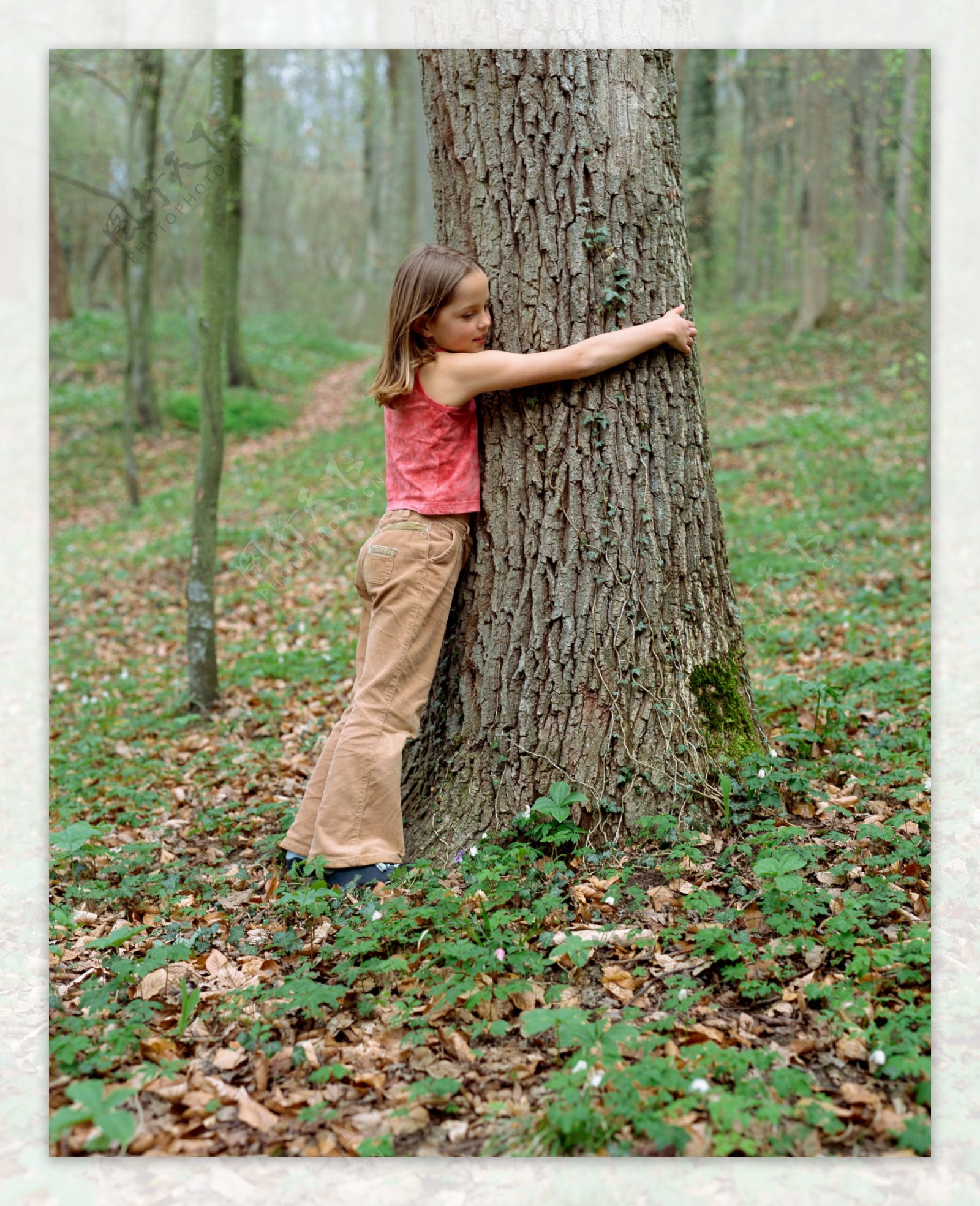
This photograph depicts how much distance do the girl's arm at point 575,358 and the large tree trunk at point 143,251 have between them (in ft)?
14.2

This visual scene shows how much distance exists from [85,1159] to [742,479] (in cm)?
949

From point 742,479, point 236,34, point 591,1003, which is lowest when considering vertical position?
point 591,1003

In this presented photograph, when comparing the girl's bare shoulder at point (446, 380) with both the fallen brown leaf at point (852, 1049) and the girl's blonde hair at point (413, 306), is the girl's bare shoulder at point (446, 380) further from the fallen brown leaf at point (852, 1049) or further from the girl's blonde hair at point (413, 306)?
the fallen brown leaf at point (852, 1049)

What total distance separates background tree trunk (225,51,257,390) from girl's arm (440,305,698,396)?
161 inches

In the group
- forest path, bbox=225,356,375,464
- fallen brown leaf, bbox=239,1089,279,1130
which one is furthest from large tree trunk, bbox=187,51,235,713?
forest path, bbox=225,356,375,464

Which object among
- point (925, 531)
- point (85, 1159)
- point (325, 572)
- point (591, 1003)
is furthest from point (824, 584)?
point (85, 1159)

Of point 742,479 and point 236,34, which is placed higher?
point 236,34

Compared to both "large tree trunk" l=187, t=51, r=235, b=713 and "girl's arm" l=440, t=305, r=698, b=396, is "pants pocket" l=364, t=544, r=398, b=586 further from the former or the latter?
"large tree trunk" l=187, t=51, r=235, b=713

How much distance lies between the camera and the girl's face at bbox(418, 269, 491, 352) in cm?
329

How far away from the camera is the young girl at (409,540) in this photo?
3.33 metres

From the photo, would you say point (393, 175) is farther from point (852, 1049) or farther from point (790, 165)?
point (852, 1049)

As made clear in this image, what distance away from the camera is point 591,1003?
2.68 metres

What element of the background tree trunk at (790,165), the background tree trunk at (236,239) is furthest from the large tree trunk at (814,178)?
the background tree trunk at (236,239)

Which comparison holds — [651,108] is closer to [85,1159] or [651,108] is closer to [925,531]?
[85,1159]
